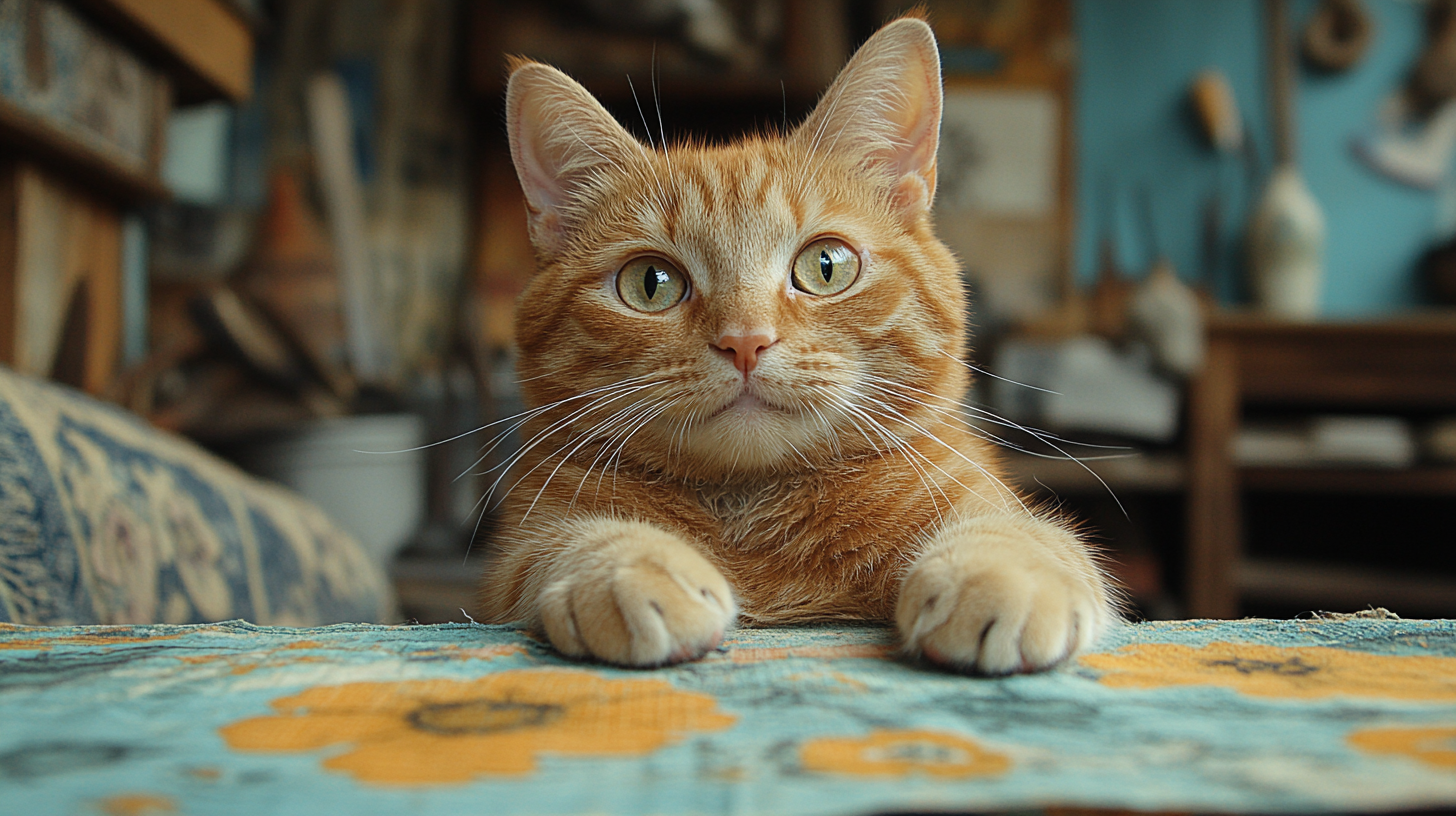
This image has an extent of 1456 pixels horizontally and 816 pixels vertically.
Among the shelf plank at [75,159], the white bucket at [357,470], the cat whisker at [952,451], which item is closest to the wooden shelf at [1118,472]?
the cat whisker at [952,451]

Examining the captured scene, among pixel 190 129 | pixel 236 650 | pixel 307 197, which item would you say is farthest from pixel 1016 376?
pixel 190 129

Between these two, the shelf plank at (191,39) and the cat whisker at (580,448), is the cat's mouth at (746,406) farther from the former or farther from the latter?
the shelf plank at (191,39)

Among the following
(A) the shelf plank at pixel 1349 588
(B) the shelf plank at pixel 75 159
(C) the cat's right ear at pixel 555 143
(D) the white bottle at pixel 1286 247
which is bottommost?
(A) the shelf plank at pixel 1349 588

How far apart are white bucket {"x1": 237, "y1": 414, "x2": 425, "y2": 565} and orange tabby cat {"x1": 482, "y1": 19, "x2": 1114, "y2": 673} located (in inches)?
51.7

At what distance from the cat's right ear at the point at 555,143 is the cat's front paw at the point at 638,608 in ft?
1.77

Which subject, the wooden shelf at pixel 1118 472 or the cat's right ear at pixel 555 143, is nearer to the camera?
the cat's right ear at pixel 555 143

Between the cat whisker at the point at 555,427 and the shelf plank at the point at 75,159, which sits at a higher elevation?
the shelf plank at the point at 75,159

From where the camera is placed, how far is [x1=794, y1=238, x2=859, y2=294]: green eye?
89cm

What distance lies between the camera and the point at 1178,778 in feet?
1.32

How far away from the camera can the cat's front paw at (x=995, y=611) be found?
1.95 feet

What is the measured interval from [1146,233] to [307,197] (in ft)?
10.1

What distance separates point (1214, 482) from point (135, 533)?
258 cm

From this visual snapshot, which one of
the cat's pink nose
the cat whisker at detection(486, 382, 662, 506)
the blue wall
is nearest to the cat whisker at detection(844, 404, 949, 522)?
the cat's pink nose

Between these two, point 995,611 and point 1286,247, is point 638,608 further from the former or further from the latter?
point 1286,247
